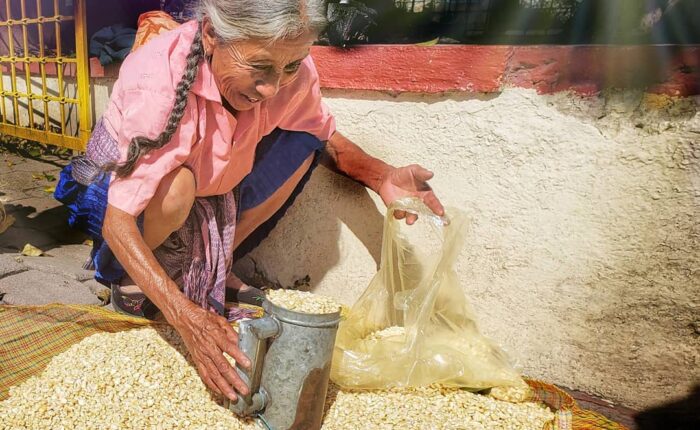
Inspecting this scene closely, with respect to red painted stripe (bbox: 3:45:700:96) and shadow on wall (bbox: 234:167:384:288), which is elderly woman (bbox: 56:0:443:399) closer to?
shadow on wall (bbox: 234:167:384:288)

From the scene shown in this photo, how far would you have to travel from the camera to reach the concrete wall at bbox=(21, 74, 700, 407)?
5.76 ft

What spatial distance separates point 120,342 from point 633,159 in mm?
1930

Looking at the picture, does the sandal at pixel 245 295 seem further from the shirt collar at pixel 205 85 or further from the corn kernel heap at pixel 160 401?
the shirt collar at pixel 205 85

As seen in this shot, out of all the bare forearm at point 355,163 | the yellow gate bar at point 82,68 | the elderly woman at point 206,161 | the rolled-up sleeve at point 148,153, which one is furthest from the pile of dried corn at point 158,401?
the yellow gate bar at point 82,68

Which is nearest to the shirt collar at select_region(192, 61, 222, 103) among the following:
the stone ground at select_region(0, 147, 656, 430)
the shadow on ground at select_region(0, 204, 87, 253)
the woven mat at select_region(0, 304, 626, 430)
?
the woven mat at select_region(0, 304, 626, 430)

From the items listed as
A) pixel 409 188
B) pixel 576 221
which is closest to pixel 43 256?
pixel 409 188

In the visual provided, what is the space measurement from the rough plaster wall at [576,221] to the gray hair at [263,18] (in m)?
0.74

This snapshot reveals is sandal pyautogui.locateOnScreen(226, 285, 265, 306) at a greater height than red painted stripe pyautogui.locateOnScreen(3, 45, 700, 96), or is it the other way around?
red painted stripe pyautogui.locateOnScreen(3, 45, 700, 96)

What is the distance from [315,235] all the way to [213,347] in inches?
46.6

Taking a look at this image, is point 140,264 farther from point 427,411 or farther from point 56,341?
point 427,411

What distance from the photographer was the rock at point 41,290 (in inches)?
93.8

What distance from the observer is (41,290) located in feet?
8.17

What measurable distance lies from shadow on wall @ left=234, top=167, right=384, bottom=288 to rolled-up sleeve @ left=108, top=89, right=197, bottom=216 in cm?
90

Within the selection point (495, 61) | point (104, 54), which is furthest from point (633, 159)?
point (104, 54)
